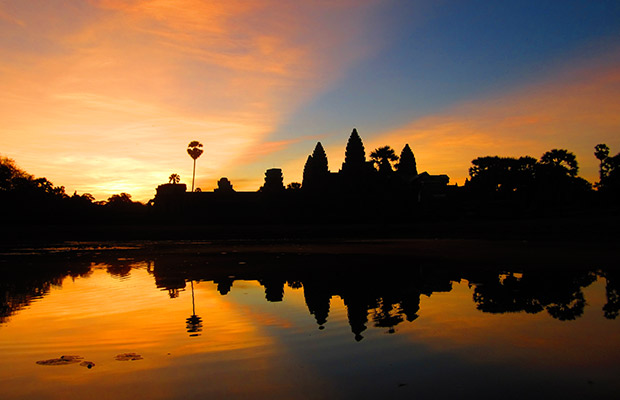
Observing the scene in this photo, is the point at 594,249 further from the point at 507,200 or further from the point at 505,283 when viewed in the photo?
the point at 507,200

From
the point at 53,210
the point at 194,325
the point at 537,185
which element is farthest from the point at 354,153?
the point at 194,325

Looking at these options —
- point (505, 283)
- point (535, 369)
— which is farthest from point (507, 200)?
point (535, 369)

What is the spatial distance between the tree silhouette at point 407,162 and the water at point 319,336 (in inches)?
3118

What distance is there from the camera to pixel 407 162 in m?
95.9

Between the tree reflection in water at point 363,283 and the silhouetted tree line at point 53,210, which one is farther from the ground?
the silhouetted tree line at point 53,210

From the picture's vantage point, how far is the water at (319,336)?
5.99m

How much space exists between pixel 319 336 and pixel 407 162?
89924 millimetres

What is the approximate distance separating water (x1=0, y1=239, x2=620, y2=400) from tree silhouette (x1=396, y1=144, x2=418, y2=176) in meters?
79.2

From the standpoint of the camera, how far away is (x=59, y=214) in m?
64.7

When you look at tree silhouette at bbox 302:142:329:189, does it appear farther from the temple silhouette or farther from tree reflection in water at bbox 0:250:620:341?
tree reflection in water at bbox 0:250:620:341

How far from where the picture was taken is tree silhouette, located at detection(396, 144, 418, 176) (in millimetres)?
95438

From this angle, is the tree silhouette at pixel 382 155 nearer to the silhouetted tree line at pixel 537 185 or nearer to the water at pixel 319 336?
the silhouetted tree line at pixel 537 185

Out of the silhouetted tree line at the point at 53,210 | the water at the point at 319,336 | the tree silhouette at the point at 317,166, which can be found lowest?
Result: the water at the point at 319,336

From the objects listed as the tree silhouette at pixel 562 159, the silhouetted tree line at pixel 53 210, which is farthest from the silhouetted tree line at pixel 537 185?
the silhouetted tree line at pixel 53 210
